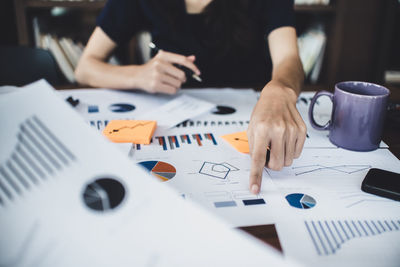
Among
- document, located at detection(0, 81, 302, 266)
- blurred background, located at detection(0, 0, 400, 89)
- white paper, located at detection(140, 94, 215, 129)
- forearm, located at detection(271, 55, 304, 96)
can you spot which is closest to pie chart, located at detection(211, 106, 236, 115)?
white paper, located at detection(140, 94, 215, 129)

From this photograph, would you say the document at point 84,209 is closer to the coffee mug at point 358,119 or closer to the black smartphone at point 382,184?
the black smartphone at point 382,184

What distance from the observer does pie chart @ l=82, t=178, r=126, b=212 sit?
0.27 meters

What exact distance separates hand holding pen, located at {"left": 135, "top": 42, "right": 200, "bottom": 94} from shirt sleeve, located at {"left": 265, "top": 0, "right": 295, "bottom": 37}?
309 mm

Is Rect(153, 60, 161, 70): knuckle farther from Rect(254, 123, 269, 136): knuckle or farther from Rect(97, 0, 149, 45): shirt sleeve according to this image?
Rect(254, 123, 269, 136): knuckle

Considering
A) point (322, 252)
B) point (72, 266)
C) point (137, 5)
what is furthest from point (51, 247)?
point (137, 5)

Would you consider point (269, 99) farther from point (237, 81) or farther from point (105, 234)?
point (237, 81)

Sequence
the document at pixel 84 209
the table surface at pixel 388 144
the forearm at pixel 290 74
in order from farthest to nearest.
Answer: the forearm at pixel 290 74 < the table surface at pixel 388 144 < the document at pixel 84 209

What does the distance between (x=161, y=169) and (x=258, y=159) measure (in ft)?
0.48

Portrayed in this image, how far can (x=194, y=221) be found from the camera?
0.27 metres

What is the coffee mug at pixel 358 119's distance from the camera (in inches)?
20.6

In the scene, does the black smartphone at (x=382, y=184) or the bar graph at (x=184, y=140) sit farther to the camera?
the bar graph at (x=184, y=140)

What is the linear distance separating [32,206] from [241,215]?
0.76ft

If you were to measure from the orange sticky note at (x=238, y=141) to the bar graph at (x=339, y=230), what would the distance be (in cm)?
20

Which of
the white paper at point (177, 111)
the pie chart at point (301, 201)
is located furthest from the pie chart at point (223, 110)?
the pie chart at point (301, 201)
